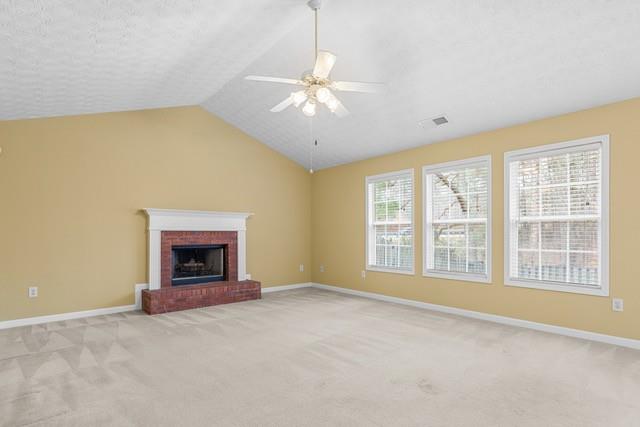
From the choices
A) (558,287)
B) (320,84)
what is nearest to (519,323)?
(558,287)

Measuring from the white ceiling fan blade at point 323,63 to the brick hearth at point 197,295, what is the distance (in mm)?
3924

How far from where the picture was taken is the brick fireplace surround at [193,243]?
5312mm

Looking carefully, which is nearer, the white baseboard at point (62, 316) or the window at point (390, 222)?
the white baseboard at point (62, 316)

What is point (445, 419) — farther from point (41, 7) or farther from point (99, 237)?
point (99, 237)

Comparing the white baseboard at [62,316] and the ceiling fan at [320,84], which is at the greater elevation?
the ceiling fan at [320,84]

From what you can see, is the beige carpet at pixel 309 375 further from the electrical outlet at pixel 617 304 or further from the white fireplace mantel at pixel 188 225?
the white fireplace mantel at pixel 188 225

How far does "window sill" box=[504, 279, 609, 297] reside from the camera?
3.82 meters

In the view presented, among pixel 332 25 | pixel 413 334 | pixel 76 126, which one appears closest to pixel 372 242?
pixel 413 334

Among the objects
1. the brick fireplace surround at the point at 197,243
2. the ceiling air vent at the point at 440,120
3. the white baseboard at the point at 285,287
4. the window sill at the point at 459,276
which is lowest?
the white baseboard at the point at 285,287

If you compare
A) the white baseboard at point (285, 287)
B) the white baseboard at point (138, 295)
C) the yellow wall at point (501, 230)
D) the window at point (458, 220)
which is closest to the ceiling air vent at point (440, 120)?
the yellow wall at point (501, 230)

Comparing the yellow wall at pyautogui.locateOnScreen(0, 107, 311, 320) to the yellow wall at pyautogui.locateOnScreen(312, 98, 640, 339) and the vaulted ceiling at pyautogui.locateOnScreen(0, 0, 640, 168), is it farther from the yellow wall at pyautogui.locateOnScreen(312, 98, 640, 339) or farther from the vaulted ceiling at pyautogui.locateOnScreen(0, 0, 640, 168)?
the yellow wall at pyautogui.locateOnScreen(312, 98, 640, 339)

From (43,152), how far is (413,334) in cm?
514

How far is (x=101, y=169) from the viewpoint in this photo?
202 inches

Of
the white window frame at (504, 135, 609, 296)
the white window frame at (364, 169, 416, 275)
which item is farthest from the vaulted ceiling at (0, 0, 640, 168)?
the white window frame at (364, 169, 416, 275)
